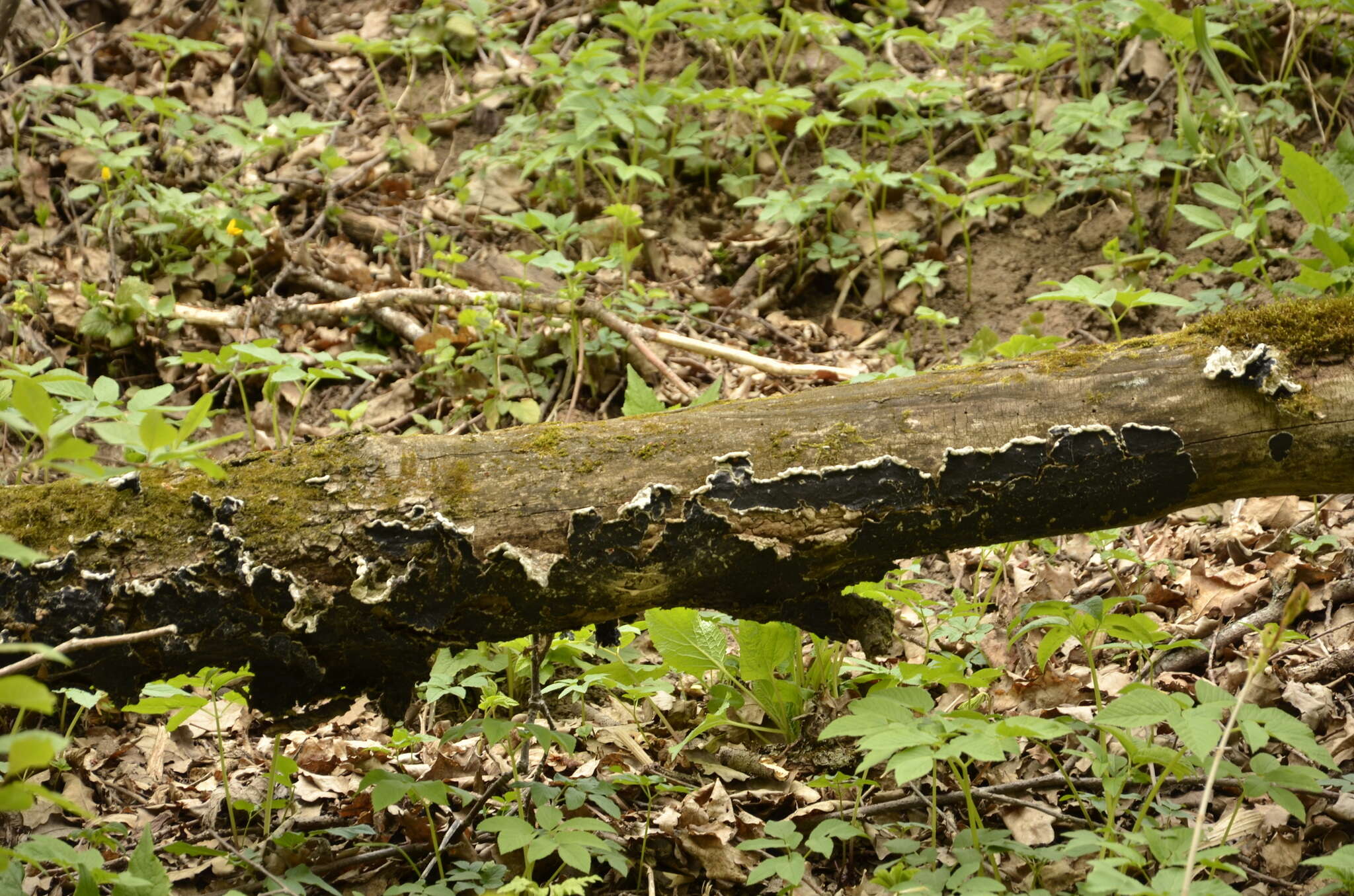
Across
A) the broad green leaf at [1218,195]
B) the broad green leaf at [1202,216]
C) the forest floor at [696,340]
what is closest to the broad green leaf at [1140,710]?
the forest floor at [696,340]

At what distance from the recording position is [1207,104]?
469 cm

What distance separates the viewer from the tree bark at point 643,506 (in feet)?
6.11

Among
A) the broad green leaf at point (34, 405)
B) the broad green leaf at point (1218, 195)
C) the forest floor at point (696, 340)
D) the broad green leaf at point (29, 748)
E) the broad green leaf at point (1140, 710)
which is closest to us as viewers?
the broad green leaf at point (29, 748)

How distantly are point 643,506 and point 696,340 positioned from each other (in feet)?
8.54

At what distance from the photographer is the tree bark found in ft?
6.11

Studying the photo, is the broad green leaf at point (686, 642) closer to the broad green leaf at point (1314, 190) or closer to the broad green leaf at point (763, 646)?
the broad green leaf at point (763, 646)

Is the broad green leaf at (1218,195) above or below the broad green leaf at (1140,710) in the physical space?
above

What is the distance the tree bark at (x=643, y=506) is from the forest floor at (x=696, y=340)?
0.21m

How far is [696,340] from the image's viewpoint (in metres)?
4.43

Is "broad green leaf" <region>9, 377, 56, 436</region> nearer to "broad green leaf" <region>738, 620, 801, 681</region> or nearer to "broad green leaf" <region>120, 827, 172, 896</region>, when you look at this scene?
"broad green leaf" <region>120, 827, 172, 896</region>

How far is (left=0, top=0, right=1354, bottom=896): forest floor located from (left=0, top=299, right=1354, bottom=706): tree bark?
208 millimetres

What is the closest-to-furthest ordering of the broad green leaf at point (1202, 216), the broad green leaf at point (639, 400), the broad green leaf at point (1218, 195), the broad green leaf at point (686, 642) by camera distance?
the broad green leaf at point (686, 642), the broad green leaf at point (639, 400), the broad green leaf at point (1202, 216), the broad green leaf at point (1218, 195)

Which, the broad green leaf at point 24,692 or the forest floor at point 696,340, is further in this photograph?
the forest floor at point 696,340

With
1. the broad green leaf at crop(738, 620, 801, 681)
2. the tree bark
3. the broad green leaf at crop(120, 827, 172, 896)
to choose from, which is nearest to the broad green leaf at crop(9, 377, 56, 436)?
the tree bark
